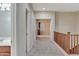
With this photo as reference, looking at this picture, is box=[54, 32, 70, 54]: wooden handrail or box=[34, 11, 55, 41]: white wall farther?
box=[34, 11, 55, 41]: white wall

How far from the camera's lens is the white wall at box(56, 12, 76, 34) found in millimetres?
12906

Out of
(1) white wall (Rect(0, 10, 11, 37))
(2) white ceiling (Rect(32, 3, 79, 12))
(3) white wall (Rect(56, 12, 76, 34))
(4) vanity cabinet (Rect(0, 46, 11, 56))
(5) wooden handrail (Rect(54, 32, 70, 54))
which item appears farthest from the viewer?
(3) white wall (Rect(56, 12, 76, 34))

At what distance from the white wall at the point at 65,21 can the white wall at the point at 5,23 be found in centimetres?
889

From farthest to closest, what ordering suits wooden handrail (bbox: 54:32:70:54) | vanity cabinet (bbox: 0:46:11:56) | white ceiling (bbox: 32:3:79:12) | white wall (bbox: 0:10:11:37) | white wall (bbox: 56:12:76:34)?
white wall (bbox: 56:12:76:34), white ceiling (bbox: 32:3:79:12), wooden handrail (bbox: 54:32:70:54), white wall (bbox: 0:10:11:37), vanity cabinet (bbox: 0:46:11:56)

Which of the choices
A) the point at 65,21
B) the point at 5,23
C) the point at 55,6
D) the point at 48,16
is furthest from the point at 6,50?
the point at 65,21

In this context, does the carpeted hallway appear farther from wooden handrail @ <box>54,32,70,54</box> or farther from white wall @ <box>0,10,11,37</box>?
white wall @ <box>0,10,11,37</box>

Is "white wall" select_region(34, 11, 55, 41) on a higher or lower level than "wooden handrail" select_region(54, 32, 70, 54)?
higher

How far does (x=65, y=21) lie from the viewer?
42.5 feet

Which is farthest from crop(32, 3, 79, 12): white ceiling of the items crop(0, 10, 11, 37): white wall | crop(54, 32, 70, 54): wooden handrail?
crop(0, 10, 11, 37): white wall

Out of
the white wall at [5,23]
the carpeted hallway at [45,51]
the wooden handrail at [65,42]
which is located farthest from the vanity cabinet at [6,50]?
the wooden handrail at [65,42]

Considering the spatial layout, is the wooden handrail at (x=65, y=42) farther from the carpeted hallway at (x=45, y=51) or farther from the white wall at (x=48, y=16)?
the white wall at (x=48, y=16)

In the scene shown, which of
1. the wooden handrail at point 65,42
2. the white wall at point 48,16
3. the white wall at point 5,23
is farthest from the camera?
the white wall at point 48,16

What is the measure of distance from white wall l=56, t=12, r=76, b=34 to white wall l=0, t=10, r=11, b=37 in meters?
8.89

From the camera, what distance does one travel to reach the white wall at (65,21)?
1291 cm
